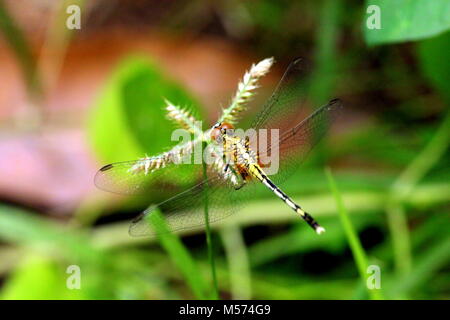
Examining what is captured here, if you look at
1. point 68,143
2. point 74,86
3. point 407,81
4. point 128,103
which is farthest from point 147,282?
point 407,81

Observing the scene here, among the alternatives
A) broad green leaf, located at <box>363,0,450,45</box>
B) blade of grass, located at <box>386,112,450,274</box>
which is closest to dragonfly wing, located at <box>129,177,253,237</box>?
broad green leaf, located at <box>363,0,450,45</box>

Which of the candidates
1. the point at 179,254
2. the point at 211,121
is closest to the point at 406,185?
the point at 211,121

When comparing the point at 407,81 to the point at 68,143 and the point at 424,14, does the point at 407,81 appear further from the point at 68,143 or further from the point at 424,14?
the point at 68,143

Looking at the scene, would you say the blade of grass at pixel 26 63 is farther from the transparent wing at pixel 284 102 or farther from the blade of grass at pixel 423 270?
the blade of grass at pixel 423 270

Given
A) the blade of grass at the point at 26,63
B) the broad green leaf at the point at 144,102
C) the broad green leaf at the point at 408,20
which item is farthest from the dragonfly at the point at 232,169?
the blade of grass at the point at 26,63

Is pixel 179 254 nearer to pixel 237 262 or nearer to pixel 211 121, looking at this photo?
pixel 237 262

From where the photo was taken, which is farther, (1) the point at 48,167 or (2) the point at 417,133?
(1) the point at 48,167

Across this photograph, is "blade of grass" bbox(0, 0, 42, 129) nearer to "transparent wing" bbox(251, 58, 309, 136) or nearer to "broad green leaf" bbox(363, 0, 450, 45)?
"transparent wing" bbox(251, 58, 309, 136)
